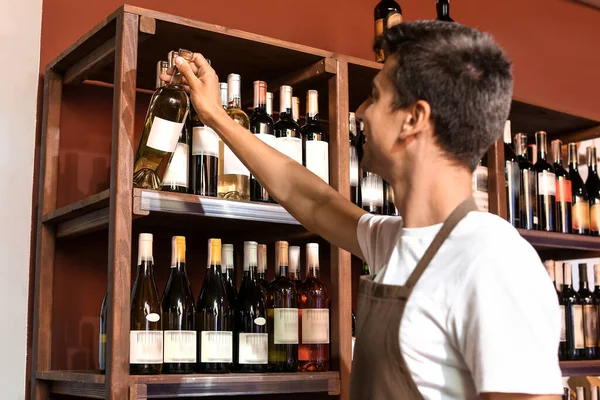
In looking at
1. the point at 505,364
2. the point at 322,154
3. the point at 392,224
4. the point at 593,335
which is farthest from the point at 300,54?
the point at 593,335

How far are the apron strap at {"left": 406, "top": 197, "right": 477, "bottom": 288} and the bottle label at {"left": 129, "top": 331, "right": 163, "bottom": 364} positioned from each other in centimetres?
73

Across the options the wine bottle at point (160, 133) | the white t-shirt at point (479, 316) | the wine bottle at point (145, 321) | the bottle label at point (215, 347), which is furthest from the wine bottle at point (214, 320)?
the white t-shirt at point (479, 316)

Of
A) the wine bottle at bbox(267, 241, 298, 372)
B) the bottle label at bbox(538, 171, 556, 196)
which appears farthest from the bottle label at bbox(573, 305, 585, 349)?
the wine bottle at bbox(267, 241, 298, 372)

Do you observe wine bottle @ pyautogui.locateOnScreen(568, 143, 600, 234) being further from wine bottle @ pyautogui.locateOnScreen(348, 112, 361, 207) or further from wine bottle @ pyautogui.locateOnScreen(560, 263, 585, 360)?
wine bottle @ pyautogui.locateOnScreen(348, 112, 361, 207)

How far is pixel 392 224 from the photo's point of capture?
51.9 inches

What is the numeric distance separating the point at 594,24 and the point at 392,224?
2.41m

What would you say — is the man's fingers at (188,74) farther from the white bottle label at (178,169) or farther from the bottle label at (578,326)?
the bottle label at (578,326)

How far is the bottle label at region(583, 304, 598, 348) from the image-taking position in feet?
8.48

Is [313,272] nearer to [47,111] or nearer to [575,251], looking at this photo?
[47,111]

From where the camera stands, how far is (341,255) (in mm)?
1935

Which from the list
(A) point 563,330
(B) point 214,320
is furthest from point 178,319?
(A) point 563,330

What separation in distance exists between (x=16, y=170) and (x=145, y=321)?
0.50 meters

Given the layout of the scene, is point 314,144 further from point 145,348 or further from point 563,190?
point 563,190

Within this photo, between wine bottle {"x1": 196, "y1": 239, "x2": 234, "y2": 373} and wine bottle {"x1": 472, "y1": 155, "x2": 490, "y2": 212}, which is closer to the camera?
wine bottle {"x1": 196, "y1": 239, "x2": 234, "y2": 373}
